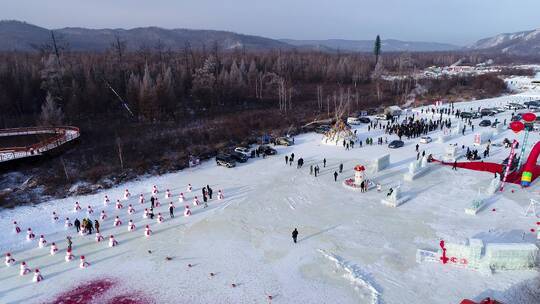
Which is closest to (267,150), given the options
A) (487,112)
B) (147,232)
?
(147,232)

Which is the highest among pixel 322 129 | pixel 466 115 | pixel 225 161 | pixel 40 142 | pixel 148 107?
pixel 148 107

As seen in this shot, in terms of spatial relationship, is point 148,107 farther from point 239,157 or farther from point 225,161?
point 225,161

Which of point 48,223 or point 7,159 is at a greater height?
point 7,159

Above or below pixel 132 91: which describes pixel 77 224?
below

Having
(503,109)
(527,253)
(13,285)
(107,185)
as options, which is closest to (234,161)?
(107,185)

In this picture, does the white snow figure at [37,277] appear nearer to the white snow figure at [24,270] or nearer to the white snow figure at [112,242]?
the white snow figure at [24,270]

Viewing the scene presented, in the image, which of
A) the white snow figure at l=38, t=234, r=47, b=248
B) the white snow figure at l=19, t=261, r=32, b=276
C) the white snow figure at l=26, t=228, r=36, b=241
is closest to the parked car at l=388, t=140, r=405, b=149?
the white snow figure at l=38, t=234, r=47, b=248

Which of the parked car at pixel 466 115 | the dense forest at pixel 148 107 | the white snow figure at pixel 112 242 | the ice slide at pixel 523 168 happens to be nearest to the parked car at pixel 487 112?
the parked car at pixel 466 115

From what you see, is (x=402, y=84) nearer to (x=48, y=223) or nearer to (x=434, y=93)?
(x=434, y=93)
